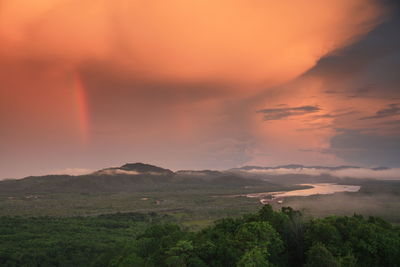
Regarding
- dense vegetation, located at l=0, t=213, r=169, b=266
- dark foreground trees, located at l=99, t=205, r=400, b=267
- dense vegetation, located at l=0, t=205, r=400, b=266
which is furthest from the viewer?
dense vegetation, located at l=0, t=213, r=169, b=266

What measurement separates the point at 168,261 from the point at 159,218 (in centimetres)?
15647

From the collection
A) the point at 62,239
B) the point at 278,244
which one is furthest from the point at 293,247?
the point at 62,239

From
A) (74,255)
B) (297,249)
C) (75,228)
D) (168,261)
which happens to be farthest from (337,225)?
(75,228)

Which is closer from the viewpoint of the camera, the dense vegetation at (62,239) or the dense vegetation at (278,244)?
the dense vegetation at (278,244)

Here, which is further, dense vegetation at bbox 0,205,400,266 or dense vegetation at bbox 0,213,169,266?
dense vegetation at bbox 0,213,169,266

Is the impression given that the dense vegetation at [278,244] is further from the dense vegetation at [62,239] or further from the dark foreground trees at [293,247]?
the dense vegetation at [62,239]

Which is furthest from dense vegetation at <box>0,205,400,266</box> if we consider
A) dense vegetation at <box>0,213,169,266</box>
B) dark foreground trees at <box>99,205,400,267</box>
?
dense vegetation at <box>0,213,169,266</box>

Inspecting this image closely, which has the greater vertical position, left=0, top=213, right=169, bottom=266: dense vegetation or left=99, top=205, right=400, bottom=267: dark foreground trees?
left=99, top=205, right=400, bottom=267: dark foreground trees

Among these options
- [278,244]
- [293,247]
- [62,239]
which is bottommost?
[62,239]

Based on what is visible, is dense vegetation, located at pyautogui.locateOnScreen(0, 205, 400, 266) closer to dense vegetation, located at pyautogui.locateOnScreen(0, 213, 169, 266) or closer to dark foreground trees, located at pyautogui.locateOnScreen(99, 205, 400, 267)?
dark foreground trees, located at pyautogui.locateOnScreen(99, 205, 400, 267)

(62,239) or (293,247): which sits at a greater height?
(293,247)

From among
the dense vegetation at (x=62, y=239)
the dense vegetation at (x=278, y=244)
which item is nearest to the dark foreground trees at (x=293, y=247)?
the dense vegetation at (x=278, y=244)

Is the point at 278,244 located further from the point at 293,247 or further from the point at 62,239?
the point at 62,239

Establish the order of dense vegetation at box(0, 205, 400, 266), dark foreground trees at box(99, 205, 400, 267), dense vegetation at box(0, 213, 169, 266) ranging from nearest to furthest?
dark foreground trees at box(99, 205, 400, 267) → dense vegetation at box(0, 205, 400, 266) → dense vegetation at box(0, 213, 169, 266)
